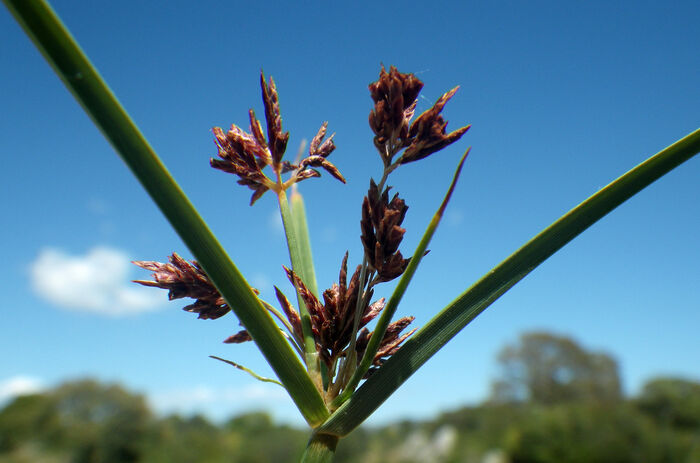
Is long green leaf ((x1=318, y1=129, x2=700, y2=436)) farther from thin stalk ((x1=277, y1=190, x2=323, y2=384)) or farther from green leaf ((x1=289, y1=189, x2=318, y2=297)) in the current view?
green leaf ((x1=289, y1=189, x2=318, y2=297))

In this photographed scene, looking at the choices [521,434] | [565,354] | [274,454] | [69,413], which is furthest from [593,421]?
[69,413]

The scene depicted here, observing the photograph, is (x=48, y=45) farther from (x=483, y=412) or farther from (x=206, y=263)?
(x=483, y=412)

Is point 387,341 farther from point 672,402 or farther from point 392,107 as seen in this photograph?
point 672,402

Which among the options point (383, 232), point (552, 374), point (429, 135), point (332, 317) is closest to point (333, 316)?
point (332, 317)

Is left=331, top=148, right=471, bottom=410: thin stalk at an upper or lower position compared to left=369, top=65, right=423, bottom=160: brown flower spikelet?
lower

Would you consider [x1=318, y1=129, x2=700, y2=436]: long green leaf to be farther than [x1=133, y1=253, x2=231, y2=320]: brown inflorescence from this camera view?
No

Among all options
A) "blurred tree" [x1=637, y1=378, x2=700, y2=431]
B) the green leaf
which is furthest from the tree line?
the green leaf
